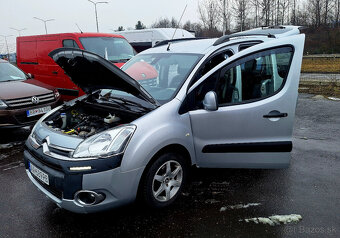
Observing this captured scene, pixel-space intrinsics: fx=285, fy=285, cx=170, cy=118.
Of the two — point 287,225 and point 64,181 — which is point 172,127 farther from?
point 287,225

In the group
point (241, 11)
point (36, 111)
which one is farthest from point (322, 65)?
point (241, 11)

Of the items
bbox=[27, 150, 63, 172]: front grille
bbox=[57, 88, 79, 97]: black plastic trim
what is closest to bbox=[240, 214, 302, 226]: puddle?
bbox=[27, 150, 63, 172]: front grille

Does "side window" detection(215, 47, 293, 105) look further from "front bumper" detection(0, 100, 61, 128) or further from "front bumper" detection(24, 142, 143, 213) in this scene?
"front bumper" detection(0, 100, 61, 128)

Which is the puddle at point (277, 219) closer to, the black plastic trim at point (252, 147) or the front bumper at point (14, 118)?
the black plastic trim at point (252, 147)

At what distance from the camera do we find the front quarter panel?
2637 millimetres

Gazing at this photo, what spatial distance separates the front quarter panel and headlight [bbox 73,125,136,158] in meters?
0.07

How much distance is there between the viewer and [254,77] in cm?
342

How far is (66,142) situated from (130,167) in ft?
2.28

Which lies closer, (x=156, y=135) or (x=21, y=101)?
(x=156, y=135)

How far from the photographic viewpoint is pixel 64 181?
2557mm

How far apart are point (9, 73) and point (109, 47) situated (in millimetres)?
2861

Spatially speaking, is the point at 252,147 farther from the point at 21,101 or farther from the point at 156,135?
the point at 21,101

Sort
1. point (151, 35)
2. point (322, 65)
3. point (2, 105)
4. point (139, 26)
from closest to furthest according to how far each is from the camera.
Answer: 1. point (2, 105)
2. point (322, 65)
3. point (151, 35)
4. point (139, 26)

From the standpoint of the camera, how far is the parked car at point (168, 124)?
261cm
